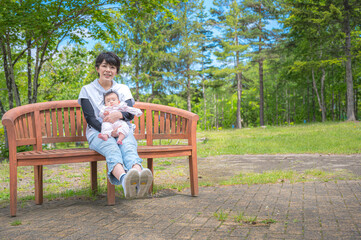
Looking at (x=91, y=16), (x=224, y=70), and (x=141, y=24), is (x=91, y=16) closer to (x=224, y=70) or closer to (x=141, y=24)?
(x=141, y=24)

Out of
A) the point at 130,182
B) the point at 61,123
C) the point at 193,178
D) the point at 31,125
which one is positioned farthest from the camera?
the point at 61,123

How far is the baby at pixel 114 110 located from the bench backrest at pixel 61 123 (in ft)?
2.09

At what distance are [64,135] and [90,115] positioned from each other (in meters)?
0.76

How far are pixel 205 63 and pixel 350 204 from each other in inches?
1229

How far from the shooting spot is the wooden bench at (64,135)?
3.15 metres

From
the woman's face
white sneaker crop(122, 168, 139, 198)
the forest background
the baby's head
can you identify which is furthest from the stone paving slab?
the forest background

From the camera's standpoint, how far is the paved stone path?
2475 millimetres

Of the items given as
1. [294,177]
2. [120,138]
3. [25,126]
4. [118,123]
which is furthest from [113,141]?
[294,177]

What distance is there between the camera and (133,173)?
267cm

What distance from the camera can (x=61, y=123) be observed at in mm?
3943

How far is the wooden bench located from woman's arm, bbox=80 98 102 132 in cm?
26

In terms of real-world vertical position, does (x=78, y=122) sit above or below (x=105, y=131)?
above

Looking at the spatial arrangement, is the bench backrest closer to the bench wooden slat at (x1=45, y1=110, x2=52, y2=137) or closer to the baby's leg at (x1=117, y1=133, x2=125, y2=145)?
the bench wooden slat at (x1=45, y1=110, x2=52, y2=137)

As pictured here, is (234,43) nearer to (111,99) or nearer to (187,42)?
(187,42)
